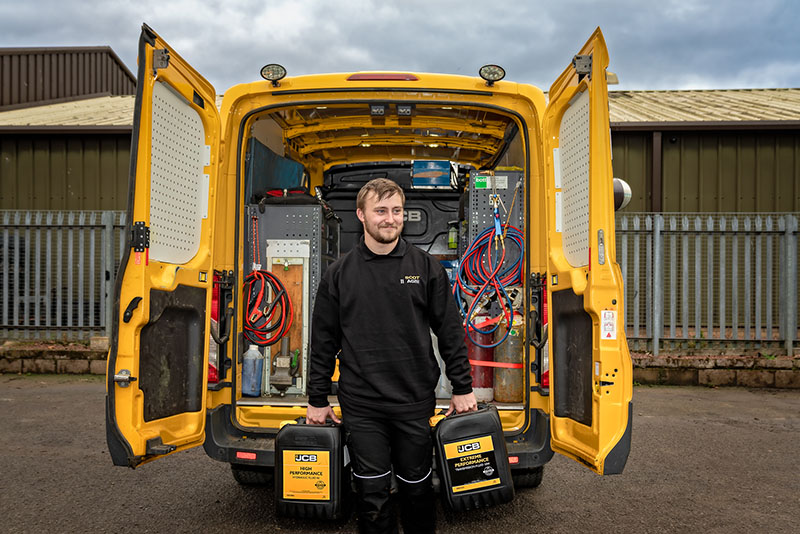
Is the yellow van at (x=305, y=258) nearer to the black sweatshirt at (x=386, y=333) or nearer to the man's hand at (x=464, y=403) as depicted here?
the man's hand at (x=464, y=403)

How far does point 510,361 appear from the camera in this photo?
12.5 feet

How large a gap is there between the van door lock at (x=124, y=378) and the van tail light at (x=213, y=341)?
64 cm

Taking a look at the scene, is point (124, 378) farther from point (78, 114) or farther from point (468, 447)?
point (78, 114)

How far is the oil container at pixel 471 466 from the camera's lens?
8.83 feet

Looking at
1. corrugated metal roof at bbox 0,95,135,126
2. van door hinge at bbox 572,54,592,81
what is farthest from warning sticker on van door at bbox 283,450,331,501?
corrugated metal roof at bbox 0,95,135,126

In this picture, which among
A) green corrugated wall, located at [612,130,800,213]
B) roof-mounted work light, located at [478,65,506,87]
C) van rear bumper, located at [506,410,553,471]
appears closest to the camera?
van rear bumper, located at [506,410,553,471]

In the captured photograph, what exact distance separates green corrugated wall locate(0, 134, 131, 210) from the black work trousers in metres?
10.7

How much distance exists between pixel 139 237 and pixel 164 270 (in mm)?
245

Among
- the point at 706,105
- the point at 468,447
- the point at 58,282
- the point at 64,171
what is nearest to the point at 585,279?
the point at 468,447

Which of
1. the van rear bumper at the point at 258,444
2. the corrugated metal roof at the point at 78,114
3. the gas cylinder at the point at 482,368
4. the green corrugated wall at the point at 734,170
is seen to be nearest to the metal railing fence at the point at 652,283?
the green corrugated wall at the point at 734,170

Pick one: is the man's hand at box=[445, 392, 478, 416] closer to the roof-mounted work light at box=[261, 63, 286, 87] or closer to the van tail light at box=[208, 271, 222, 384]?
the van tail light at box=[208, 271, 222, 384]

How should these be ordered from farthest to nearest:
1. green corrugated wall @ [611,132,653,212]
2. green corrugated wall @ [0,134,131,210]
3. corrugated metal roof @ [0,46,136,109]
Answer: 1. corrugated metal roof @ [0,46,136,109]
2. green corrugated wall @ [0,134,131,210]
3. green corrugated wall @ [611,132,653,212]

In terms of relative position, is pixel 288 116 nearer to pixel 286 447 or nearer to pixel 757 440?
pixel 286 447

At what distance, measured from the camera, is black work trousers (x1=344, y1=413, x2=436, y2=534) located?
2.53 metres
